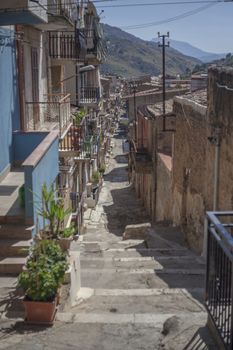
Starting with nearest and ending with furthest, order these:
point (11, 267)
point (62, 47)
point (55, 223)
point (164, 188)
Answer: point (11, 267), point (55, 223), point (62, 47), point (164, 188)

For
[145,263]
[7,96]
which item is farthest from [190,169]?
[7,96]

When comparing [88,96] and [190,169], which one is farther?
[88,96]

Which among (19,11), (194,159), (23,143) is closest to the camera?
(19,11)

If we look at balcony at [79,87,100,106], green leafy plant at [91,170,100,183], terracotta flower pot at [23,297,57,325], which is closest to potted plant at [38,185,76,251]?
terracotta flower pot at [23,297,57,325]

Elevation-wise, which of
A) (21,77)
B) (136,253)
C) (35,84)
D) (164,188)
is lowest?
(136,253)

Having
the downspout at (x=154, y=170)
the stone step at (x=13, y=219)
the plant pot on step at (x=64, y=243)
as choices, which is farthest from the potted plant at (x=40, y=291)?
the downspout at (x=154, y=170)

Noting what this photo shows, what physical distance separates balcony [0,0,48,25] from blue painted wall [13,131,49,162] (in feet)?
9.94

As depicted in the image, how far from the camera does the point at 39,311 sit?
711 centimetres

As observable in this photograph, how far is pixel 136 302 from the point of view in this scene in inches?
350

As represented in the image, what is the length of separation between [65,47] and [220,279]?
18.0 metres

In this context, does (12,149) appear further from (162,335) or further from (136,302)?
(162,335)

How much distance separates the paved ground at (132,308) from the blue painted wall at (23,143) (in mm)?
3295

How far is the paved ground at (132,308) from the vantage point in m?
6.62

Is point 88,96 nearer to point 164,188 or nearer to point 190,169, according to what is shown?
point 164,188
